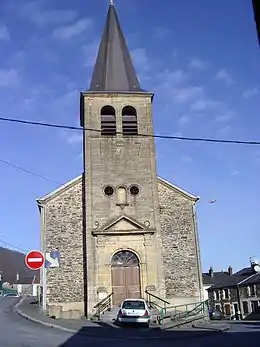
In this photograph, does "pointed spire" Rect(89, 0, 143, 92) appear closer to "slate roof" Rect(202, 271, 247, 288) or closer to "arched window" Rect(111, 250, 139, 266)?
"arched window" Rect(111, 250, 139, 266)

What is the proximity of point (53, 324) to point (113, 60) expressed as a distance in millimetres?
20190

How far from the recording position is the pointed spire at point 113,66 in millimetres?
31297

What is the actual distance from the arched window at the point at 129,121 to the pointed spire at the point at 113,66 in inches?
59.4

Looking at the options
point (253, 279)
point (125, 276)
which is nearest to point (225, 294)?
point (253, 279)

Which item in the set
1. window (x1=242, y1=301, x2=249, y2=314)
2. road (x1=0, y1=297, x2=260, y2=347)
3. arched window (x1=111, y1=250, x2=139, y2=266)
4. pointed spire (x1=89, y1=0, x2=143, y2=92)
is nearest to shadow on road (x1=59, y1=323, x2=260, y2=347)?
road (x1=0, y1=297, x2=260, y2=347)

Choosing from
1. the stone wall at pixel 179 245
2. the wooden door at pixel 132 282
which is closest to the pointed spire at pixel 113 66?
the stone wall at pixel 179 245

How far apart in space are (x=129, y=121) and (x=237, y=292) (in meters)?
33.7

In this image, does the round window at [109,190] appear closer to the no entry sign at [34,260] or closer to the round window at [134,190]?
the round window at [134,190]

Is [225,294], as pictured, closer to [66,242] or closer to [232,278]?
[232,278]

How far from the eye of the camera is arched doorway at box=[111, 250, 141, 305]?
26438 mm

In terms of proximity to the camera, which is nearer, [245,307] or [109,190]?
[109,190]

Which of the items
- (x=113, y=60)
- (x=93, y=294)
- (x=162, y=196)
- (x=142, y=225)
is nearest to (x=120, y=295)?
(x=93, y=294)

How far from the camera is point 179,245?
2841 cm

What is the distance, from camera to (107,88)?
102 feet
